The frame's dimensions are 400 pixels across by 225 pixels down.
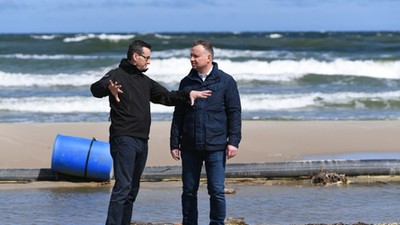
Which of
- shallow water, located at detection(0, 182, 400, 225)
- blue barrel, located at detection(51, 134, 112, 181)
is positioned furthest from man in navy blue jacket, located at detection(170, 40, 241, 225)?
blue barrel, located at detection(51, 134, 112, 181)

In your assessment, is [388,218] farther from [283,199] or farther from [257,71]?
[257,71]

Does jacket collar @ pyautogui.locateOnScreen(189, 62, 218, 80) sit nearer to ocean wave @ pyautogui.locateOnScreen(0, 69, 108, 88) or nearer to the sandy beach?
the sandy beach

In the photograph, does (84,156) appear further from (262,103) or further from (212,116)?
(262,103)

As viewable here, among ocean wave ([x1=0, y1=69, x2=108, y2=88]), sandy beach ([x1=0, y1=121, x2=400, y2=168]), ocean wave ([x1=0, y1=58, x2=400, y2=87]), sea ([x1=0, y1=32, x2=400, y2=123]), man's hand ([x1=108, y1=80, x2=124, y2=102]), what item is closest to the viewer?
man's hand ([x1=108, y1=80, x2=124, y2=102])

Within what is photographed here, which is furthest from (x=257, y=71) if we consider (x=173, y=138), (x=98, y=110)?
(x=173, y=138)

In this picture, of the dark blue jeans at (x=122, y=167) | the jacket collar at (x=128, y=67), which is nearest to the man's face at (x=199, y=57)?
the jacket collar at (x=128, y=67)

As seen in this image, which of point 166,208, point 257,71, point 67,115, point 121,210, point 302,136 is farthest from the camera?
point 257,71

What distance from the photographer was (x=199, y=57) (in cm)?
648

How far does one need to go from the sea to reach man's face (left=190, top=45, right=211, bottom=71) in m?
10.6

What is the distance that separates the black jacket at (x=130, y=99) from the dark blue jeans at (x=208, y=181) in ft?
1.36

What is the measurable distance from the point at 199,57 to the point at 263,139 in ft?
22.7

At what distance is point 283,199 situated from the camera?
881 centimetres

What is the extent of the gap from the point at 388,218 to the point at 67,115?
37.8ft

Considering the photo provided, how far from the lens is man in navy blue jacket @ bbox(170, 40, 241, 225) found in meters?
6.50
